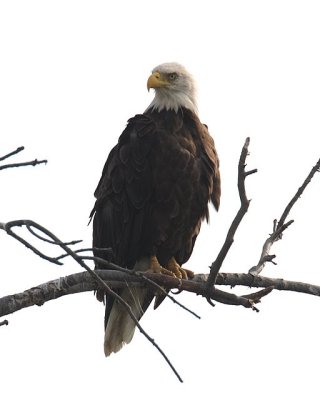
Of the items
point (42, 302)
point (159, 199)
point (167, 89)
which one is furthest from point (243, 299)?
point (167, 89)

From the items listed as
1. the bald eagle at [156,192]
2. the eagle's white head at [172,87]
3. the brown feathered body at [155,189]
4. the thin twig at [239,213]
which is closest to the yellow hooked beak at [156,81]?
the eagle's white head at [172,87]

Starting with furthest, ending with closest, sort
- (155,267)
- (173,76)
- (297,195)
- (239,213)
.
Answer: (173,76) < (155,267) < (297,195) < (239,213)

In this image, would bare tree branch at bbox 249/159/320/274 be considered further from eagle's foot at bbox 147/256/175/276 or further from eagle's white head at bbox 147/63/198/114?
eagle's white head at bbox 147/63/198/114

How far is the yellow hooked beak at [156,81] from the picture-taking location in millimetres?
6746

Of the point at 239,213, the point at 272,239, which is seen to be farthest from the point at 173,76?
the point at 239,213

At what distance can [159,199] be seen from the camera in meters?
6.11

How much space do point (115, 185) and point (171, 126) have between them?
2.04 feet

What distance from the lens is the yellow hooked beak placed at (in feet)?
22.1

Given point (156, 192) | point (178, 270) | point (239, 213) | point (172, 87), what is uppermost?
point (172, 87)

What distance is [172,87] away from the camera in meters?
6.82

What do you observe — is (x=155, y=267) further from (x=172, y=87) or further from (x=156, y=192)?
(x=172, y=87)

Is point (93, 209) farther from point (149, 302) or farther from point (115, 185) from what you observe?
point (149, 302)

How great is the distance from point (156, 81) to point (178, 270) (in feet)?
5.22

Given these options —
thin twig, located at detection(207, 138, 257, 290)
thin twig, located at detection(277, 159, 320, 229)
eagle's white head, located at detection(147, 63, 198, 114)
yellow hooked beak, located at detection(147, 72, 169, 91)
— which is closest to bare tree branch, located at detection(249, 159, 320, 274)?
thin twig, located at detection(277, 159, 320, 229)
